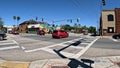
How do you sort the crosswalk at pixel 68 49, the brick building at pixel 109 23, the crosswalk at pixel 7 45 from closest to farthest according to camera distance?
the crosswalk at pixel 68 49, the crosswalk at pixel 7 45, the brick building at pixel 109 23

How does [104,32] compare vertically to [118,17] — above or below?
below

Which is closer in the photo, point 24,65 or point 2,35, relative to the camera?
point 24,65

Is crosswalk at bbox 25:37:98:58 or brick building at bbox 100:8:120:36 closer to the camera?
crosswalk at bbox 25:37:98:58

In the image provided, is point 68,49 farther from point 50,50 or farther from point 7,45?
point 7,45

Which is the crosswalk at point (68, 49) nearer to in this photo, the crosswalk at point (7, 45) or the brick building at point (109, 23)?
the crosswalk at point (7, 45)

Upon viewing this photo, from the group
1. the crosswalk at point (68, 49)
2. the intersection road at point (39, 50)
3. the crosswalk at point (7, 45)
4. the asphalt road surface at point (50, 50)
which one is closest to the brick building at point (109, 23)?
the asphalt road surface at point (50, 50)

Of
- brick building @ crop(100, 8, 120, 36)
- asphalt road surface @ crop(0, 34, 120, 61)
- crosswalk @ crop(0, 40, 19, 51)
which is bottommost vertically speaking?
asphalt road surface @ crop(0, 34, 120, 61)

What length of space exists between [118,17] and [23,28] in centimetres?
9334

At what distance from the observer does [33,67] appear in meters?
9.70

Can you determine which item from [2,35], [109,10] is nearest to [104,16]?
[109,10]

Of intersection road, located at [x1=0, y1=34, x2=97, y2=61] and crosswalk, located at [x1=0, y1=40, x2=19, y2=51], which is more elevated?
crosswalk, located at [x1=0, y1=40, x2=19, y2=51]

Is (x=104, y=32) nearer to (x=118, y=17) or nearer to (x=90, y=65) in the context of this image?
(x=118, y=17)

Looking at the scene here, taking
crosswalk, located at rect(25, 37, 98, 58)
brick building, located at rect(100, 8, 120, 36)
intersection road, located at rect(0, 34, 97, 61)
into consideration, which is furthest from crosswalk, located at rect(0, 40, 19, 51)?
brick building, located at rect(100, 8, 120, 36)

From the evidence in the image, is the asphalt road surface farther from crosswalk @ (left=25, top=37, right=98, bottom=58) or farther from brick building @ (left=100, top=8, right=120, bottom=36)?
brick building @ (left=100, top=8, right=120, bottom=36)
